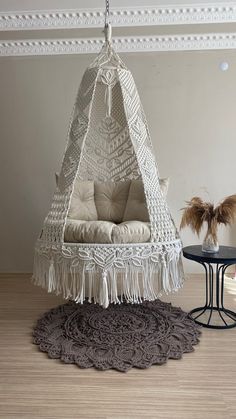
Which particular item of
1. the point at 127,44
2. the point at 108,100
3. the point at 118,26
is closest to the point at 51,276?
the point at 108,100

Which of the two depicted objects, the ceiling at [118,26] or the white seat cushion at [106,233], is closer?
the white seat cushion at [106,233]

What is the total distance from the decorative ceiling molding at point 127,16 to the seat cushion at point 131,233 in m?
2.05

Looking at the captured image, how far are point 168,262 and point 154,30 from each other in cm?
233

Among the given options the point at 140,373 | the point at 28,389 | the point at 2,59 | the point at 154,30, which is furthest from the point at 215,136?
the point at 28,389

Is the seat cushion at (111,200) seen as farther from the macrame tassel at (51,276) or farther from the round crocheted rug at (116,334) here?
the macrame tassel at (51,276)

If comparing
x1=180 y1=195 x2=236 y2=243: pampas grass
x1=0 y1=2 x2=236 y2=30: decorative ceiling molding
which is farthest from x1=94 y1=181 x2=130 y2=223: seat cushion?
x1=0 y1=2 x2=236 y2=30: decorative ceiling molding

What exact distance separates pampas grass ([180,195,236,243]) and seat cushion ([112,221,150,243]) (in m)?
0.37

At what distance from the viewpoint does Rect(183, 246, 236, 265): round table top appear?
2.28m

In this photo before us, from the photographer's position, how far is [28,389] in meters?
1.67

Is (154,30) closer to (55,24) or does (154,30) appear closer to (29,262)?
(55,24)

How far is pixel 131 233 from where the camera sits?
2.23 meters

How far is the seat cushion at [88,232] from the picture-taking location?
7.30 feet

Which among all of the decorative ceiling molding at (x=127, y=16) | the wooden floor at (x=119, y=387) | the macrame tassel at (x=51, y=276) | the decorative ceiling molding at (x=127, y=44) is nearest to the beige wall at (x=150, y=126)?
the decorative ceiling molding at (x=127, y=44)

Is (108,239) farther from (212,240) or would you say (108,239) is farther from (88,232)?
(212,240)
